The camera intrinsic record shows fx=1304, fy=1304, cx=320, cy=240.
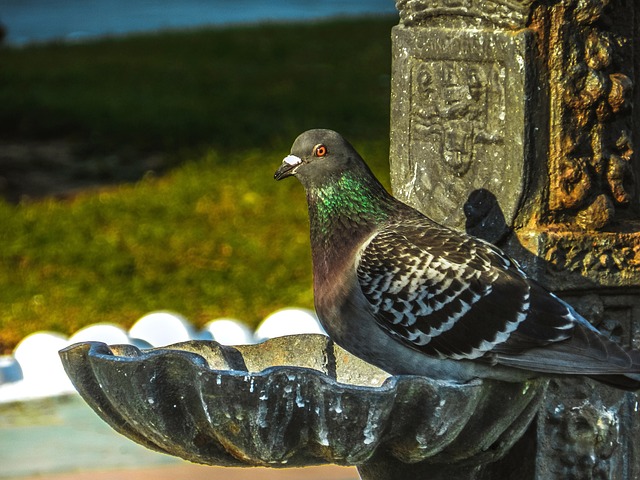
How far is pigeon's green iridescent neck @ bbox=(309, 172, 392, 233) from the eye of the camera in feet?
10.7

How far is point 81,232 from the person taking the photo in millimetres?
8391

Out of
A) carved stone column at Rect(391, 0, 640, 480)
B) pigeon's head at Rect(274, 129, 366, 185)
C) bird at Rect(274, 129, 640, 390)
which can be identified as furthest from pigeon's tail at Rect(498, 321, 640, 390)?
pigeon's head at Rect(274, 129, 366, 185)

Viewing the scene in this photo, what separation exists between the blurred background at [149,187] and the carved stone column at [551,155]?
175 centimetres

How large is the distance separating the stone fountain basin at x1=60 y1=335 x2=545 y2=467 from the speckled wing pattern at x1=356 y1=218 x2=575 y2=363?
125mm

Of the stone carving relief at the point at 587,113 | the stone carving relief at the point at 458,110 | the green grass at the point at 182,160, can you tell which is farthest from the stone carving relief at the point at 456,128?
the green grass at the point at 182,160

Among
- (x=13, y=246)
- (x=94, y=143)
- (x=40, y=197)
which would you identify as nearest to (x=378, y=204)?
(x=13, y=246)

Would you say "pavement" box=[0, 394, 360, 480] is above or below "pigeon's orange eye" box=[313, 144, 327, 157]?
below

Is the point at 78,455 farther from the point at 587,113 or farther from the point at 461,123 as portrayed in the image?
the point at 587,113

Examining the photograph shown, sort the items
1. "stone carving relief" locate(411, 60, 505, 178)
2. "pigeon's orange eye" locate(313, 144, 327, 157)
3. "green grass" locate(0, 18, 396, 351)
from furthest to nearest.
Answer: "green grass" locate(0, 18, 396, 351) → "stone carving relief" locate(411, 60, 505, 178) → "pigeon's orange eye" locate(313, 144, 327, 157)

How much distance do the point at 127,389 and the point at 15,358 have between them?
2.92 metres

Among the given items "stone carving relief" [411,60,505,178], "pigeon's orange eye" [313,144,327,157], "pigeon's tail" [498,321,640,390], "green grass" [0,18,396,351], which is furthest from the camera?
"green grass" [0,18,396,351]

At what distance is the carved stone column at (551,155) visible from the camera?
3312 mm

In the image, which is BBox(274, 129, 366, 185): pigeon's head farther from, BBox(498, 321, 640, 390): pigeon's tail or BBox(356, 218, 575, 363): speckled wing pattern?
BBox(498, 321, 640, 390): pigeon's tail

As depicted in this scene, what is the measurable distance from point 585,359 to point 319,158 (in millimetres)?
820
